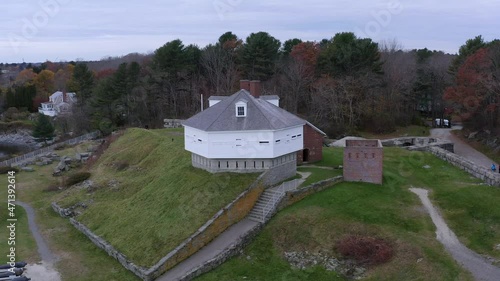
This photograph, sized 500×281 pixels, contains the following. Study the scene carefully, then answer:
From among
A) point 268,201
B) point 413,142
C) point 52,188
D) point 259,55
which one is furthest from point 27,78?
point 268,201

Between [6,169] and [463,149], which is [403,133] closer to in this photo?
[463,149]

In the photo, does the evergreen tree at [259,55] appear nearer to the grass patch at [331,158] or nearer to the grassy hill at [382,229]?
the grass patch at [331,158]

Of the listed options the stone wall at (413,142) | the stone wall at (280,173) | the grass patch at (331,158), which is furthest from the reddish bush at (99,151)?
the stone wall at (413,142)

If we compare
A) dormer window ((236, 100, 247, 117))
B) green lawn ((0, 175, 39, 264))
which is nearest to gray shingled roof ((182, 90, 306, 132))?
dormer window ((236, 100, 247, 117))

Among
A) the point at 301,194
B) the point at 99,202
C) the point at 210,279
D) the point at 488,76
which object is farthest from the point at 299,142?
the point at 488,76

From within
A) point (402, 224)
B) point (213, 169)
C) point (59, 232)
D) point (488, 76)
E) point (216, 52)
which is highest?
point (216, 52)

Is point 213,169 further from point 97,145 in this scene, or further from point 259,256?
point 97,145
